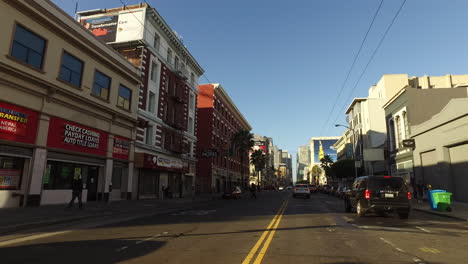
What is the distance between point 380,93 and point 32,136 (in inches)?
2416

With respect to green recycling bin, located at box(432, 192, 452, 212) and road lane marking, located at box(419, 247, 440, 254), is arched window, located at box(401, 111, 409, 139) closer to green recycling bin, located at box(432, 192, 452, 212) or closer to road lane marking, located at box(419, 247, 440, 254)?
green recycling bin, located at box(432, 192, 452, 212)

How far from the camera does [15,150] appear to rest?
16125 millimetres

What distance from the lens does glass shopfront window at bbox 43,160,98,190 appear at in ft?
61.2

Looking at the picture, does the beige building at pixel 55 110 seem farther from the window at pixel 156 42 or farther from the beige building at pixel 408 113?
the beige building at pixel 408 113

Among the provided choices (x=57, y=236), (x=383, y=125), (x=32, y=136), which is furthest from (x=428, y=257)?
(x=383, y=125)

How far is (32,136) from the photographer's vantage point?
17.0 metres

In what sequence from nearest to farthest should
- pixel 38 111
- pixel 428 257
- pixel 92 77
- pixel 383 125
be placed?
pixel 428 257, pixel 38 111, pixel 92 77, pixel 383 125

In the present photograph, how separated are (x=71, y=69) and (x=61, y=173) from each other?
6777 millimetres

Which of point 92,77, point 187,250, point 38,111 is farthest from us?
point 92,77

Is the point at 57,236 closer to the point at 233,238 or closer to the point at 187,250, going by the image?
the point at 187,250

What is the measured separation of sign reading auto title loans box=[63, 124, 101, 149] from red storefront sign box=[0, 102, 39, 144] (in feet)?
7.73

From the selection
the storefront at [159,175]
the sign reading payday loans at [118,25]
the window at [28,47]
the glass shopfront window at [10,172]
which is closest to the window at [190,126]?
the storefront at [159,175]

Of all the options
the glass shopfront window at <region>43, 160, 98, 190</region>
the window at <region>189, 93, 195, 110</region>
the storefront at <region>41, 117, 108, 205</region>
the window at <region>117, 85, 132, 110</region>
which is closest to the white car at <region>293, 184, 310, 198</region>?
the window at <region>189, 93, 195, 110</region>

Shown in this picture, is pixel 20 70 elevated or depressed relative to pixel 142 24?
depressed
